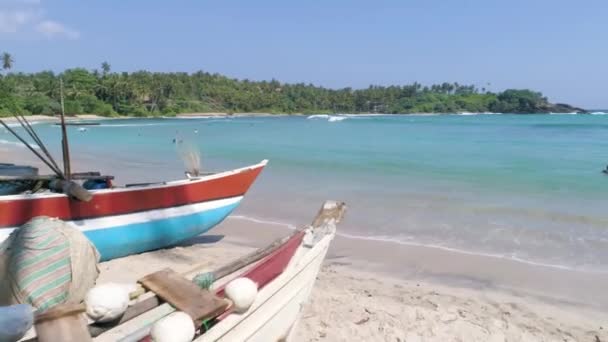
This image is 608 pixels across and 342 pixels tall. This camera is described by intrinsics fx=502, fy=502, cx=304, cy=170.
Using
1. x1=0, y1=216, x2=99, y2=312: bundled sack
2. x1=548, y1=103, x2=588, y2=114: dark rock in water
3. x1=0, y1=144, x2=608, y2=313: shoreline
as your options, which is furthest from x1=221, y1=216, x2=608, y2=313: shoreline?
x1=548, y1=103, x2=588, y2=114: dark rock in water

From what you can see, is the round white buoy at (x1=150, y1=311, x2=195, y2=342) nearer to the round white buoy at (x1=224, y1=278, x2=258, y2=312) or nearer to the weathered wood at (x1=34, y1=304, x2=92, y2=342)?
the weathered wood at (x1=34, y1=304, x2=92, y2=342)

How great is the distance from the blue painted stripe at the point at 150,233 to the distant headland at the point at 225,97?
4786 centimetres

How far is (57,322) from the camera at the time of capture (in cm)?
209

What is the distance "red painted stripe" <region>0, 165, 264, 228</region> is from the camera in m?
5.14

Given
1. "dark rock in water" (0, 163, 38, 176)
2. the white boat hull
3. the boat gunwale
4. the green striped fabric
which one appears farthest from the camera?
"dark rock in water" (0, 163, 38, 176)

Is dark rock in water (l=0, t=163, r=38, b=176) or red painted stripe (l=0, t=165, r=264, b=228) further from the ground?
dark rock in water (l=0, t=163, r=38, b=176)

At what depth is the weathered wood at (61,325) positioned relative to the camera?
2.06 meters

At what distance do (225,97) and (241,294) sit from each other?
375 ft

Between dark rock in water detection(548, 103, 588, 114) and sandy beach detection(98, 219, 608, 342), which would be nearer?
sandy beach detection(98, 219, 608, 342)

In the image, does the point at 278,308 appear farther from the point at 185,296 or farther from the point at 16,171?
the point at 16,171

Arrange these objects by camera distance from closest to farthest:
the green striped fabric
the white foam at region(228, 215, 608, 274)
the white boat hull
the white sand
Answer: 1. the white boat hull
2. the green striped fabric
3. the white sand
4. the white foam at region(228, 215, 608, 274)

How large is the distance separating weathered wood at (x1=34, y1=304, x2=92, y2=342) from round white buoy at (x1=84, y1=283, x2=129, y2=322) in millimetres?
236

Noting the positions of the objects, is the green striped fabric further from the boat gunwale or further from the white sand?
the boat gunwale

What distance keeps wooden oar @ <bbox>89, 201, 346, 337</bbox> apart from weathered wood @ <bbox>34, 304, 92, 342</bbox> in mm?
300
